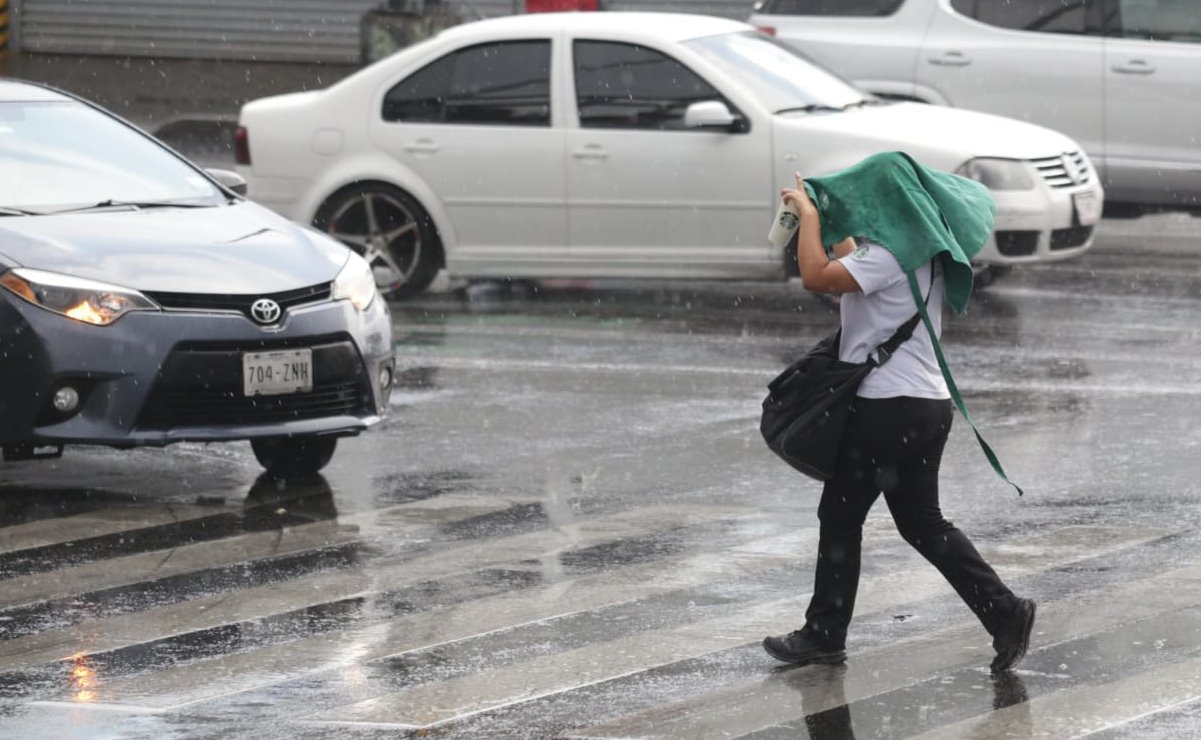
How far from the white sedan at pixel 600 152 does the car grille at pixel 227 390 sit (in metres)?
4.87

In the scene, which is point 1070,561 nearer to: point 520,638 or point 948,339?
point 520,638

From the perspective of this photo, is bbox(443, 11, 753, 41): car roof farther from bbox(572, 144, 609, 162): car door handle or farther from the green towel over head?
the green towel over head

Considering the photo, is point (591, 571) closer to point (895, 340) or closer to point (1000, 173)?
point (895, 340)

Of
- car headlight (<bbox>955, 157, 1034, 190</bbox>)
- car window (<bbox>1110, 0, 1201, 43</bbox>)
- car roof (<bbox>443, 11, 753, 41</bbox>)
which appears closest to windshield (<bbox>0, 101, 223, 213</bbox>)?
car roof (<bbox>443, 11, 753, 41</bbox>)

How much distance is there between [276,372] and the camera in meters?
8.38

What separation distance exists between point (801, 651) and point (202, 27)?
24.0 m

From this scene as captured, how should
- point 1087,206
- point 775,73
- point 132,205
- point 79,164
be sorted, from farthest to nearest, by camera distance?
point 775,73 → point 1087,206 → point 79,164 → point 132,205

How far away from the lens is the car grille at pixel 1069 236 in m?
13.3

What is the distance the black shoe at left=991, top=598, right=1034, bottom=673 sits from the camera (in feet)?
19.6

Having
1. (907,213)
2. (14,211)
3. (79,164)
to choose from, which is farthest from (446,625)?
(79,164)

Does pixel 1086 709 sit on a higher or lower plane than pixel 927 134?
higher

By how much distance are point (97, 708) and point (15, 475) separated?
3437 mm

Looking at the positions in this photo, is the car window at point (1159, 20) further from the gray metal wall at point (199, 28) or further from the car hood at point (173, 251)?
the gray metal wall at point (199, 28)

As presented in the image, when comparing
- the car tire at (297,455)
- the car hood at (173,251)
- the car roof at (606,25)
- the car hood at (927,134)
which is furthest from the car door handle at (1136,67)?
the car tire at (297,455)
